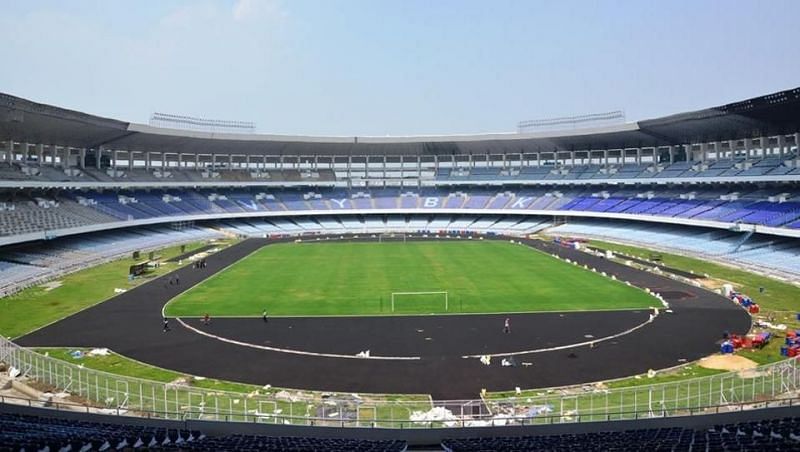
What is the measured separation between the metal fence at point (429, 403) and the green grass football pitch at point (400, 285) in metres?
14.8

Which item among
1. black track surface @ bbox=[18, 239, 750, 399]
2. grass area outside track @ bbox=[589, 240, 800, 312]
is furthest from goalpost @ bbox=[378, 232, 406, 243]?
black track surface @ bbox=[18, 239, 750, 399]

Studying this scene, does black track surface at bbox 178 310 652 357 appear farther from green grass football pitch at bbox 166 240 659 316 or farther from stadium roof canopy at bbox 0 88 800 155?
stadium roof canopy at bbox 0 88 800 155

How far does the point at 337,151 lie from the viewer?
100 metres

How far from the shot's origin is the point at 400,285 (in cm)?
4619

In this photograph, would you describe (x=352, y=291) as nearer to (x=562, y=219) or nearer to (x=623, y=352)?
(x=623, y=352)

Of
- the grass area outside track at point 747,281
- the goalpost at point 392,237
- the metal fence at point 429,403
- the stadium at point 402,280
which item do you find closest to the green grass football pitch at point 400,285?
the stadium at point 402,280

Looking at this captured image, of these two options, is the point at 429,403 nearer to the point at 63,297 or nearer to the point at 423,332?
the point at 423,332

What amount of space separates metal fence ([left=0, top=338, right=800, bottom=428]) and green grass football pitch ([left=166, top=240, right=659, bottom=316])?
48.5ft

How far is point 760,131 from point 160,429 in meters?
64.3

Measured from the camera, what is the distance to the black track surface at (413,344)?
24.6 m

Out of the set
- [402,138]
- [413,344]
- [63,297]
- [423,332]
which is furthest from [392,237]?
[413,344]

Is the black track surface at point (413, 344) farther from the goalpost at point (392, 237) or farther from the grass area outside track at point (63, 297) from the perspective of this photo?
the goalpost at point (392, 237)

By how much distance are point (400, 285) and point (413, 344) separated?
16.6m

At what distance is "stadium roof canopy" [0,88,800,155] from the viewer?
53.6m
